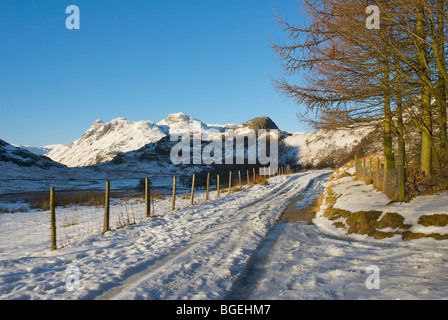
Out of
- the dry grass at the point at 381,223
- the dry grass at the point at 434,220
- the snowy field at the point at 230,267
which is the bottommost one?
the snowy field at the point at 230,267

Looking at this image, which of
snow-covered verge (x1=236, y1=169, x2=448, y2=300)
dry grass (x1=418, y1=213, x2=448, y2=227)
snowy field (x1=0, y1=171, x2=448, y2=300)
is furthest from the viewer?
dry grass (x1=418, y1=213, x2=448, y2=227)

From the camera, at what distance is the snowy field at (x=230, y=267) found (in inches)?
150

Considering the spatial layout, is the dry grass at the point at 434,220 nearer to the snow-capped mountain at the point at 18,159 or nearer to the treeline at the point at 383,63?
the treeline at the point at 383,63

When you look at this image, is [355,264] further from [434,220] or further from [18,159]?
[18,159]

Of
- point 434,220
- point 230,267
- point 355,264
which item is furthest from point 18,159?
point 434,220

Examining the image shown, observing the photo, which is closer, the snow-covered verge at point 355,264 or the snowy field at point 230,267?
the snow-covered verge at point 355,264

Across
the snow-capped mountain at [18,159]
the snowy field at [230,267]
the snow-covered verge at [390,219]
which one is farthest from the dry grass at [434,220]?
the snow-capped mountain at [18,159]

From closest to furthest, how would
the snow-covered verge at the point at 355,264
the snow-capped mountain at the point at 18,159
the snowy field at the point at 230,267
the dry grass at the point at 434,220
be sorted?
the snow-covered verge at the point at 355,264 < the snowy field at the point at 230,267 < the dry grass at the point at 434,220 < the snow-capped mountain at the point at 18,159

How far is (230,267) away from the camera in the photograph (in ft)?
16.0

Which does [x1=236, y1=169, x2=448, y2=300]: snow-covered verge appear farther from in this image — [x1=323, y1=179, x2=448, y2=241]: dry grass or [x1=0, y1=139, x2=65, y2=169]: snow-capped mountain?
[x1=0, y1=139, x2=65, y2=169]: snow-capped mountain

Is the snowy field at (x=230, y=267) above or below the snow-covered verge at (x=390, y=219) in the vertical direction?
below

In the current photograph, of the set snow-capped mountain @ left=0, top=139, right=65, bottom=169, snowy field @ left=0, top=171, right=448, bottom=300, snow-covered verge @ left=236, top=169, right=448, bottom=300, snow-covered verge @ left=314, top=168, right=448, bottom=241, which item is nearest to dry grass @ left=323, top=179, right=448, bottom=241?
snow-covered verge @ left=314, top=168, right=448, bottom=241

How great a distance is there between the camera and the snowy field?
12.5ft

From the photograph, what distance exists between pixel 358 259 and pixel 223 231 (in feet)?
12.1
